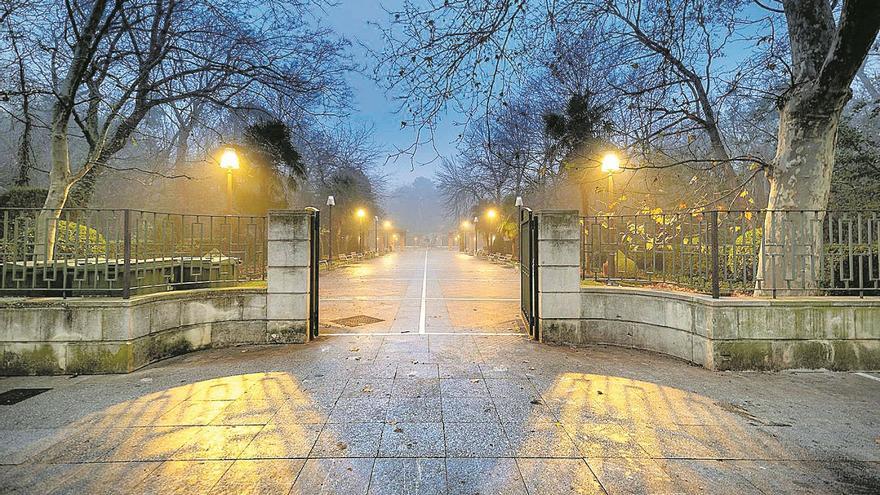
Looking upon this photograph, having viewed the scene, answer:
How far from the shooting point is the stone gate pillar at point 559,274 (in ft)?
20.8

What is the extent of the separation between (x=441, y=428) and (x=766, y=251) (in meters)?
5.59

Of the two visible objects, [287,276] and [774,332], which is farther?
[287,276]

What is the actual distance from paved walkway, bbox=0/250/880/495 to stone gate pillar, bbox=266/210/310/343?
0.84 metres

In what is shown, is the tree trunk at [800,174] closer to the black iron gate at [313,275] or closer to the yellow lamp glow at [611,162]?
the yellow lamp glow at [611,162]

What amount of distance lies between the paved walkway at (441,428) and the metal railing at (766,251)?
4.32 ft

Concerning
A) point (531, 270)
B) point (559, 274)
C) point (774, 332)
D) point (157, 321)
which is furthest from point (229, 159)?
point (774, 332)

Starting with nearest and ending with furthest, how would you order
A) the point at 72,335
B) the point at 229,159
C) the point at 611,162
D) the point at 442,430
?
the point at 442,430
the point at 72,335
the point at 611,162
the point at 229,159

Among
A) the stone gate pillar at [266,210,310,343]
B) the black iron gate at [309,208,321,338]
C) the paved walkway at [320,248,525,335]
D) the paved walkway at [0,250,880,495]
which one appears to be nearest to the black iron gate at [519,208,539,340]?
the paved walkway at [320,248,525,335]

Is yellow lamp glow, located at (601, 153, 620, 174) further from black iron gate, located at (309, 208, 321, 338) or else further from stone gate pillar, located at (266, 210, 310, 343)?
Answer: stone gate pillar, located at (266, 210, 310, 343)

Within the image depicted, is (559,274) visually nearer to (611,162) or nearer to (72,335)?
(611,162)

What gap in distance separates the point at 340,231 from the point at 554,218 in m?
25.9

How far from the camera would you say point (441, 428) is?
11.2ft

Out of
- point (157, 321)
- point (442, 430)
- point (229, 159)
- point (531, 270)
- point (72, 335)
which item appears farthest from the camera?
point (229, 159)

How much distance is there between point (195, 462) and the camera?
9.48 feet
